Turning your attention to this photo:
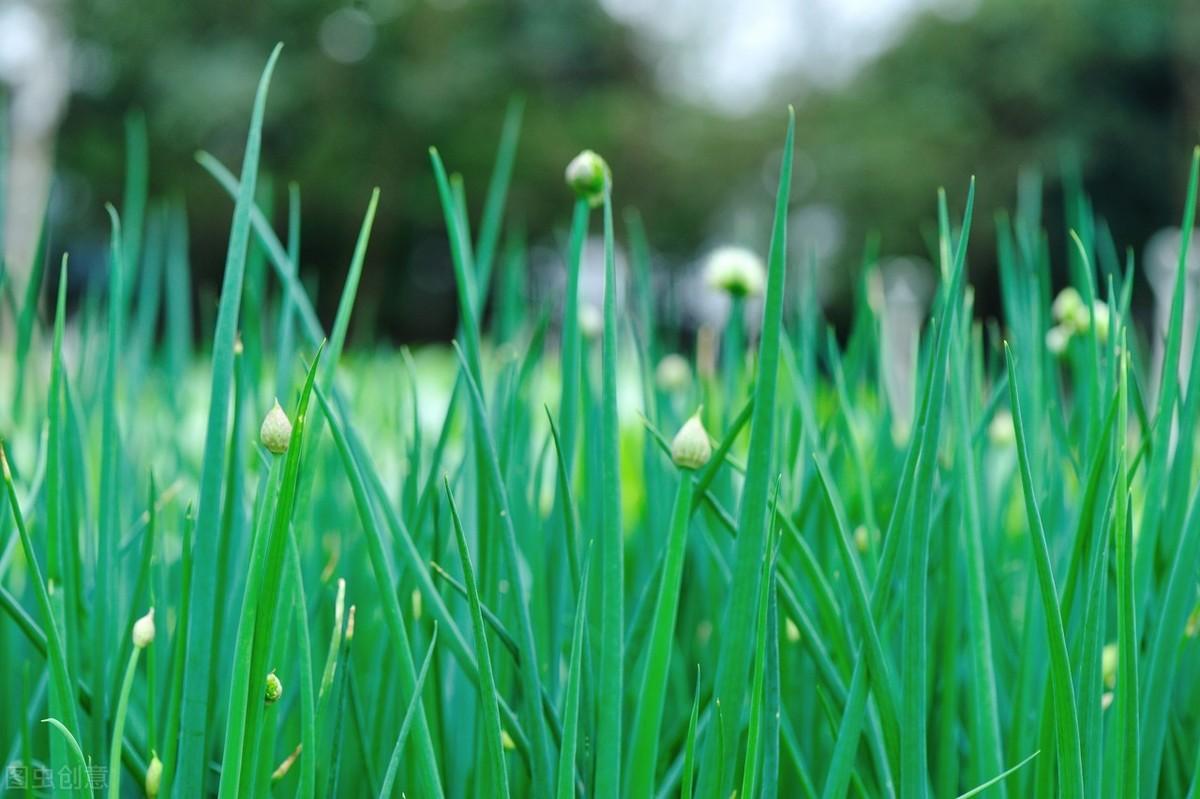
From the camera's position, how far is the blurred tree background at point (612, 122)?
11.0m

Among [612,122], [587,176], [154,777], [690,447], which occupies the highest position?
[612,122]

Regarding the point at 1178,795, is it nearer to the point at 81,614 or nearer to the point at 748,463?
the point at 748,463

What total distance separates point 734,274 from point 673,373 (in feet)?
0.58

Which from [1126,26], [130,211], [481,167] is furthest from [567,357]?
[1126,26]

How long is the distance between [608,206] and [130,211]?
421 mm

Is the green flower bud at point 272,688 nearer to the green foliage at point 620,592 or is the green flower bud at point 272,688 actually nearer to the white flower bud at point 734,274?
the green foliage at point 620,592

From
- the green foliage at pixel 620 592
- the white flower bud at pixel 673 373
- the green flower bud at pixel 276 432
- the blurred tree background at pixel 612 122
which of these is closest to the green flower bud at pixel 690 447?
the green foliage at pixel 620 592

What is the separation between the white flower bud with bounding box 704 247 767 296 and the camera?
649 mm

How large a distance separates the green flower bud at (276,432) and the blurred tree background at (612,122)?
34.9ft

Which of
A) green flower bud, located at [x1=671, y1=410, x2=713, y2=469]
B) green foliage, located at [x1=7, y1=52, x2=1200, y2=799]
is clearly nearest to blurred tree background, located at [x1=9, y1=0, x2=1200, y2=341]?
green foliage, located at [x1=7, y1=52, x2=1200, y2=799]

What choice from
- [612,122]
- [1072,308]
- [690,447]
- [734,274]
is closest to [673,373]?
[734,274]

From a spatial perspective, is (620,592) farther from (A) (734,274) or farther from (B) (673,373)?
(B) (673,373)

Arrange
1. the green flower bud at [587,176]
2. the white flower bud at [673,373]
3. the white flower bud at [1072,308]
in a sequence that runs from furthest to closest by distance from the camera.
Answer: the white flower bud at [673,373] → the white flower bud at [1072,308] → the green flower bud at [587,176]

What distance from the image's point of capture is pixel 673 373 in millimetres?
816
